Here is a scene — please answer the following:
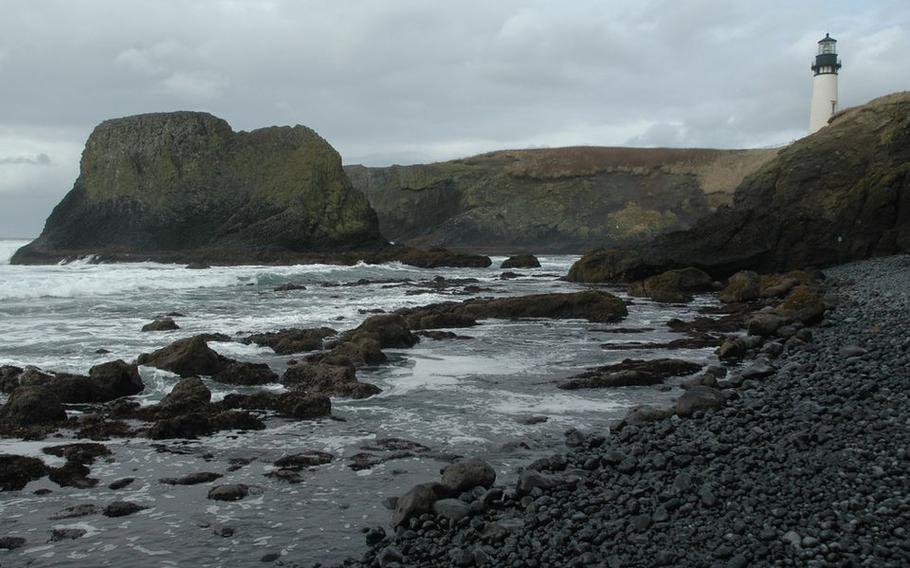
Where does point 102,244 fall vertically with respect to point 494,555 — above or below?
above

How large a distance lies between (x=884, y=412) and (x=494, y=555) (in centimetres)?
445

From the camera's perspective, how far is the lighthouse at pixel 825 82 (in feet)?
181

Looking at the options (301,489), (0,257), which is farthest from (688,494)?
(0,257)

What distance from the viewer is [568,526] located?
19.3 ft

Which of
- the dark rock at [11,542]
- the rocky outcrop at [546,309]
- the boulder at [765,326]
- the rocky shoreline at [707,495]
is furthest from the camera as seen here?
the rocky outcrop at [546,309]

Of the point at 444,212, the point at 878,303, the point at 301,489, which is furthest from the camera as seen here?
the point at 444,212

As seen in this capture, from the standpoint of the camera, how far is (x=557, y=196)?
74.1m

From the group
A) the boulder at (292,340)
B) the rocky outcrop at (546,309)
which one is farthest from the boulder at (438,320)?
the boulder at (292,340)

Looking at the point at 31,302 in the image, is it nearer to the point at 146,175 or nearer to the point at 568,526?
the point at 568,526

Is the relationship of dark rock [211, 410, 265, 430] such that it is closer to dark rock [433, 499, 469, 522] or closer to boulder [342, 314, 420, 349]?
dark rock [433, 499, 469, 522]

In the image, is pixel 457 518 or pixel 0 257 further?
pixel 0 257

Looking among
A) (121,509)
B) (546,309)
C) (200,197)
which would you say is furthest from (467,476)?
(200,197)

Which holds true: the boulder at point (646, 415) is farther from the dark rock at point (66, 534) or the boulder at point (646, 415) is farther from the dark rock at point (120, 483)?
the dark rock at point (66, 534)

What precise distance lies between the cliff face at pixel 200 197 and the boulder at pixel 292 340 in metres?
34.5
